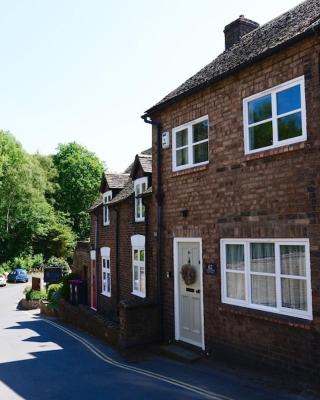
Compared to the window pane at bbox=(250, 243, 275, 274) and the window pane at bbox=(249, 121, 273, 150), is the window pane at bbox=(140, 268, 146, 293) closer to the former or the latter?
the window pane at bbox=(250, 243, 275, 274)

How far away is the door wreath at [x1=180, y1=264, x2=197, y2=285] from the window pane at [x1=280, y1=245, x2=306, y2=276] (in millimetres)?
3058

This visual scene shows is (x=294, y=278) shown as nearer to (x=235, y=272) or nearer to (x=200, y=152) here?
(x=235, y=272)

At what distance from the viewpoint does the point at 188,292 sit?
433 inches

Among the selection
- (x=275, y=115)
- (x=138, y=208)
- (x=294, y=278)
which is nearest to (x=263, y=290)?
(x=294, y=278)

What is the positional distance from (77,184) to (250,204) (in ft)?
166

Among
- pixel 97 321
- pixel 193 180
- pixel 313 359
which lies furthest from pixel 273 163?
pixel 97 321

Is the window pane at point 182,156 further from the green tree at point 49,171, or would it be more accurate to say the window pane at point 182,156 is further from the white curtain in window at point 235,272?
the green tree at point 49,171

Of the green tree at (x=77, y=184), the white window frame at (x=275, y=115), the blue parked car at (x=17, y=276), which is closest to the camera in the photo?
the white window frame at (x=275, y=115)

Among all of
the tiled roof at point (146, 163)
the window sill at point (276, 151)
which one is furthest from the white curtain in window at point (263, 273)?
the tiled roof at point (146, 163)

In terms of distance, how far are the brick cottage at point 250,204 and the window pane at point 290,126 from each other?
0.9 inches

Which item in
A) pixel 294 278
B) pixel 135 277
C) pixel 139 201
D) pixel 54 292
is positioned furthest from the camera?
pixel 54 292

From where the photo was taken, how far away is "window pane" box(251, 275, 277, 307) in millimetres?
8305

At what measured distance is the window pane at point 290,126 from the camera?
786 centimetres

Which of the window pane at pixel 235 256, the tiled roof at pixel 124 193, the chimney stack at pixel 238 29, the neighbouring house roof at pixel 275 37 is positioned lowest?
the window pane at pixel 235 256
